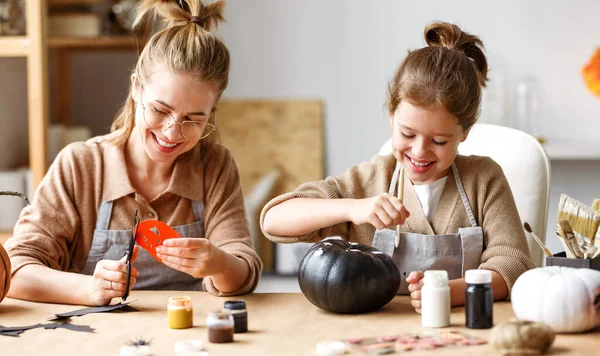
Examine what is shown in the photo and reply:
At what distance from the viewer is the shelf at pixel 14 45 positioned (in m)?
3.03

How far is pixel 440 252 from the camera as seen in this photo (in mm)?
1712

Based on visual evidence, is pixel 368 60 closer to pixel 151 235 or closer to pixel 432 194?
pixel 432 194

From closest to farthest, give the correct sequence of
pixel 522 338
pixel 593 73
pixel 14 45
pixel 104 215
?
1. pixel 522 338
2. pixel 104 215
3. pixel 14 45
4. pixel 593 73

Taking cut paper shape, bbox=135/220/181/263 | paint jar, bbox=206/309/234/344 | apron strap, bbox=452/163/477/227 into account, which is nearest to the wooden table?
paint jar, bbox=206/309/234/344

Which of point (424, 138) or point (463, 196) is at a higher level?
point (424, 138)

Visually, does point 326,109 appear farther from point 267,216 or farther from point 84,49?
point 267,216

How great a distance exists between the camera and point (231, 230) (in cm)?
185

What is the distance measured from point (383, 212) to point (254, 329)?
0.34 meters

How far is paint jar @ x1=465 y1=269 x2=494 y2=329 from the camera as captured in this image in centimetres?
134

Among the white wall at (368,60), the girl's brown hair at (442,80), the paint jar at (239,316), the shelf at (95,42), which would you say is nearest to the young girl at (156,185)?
the paint jar at (239,316)

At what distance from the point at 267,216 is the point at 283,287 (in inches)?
101

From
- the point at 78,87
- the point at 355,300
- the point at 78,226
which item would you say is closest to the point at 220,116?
the point at 78,87

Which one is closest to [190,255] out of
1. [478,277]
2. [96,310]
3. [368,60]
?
[96,310]

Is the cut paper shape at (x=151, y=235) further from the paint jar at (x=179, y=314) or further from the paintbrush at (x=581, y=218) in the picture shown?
the paintbrush at (x=581, y=218)
